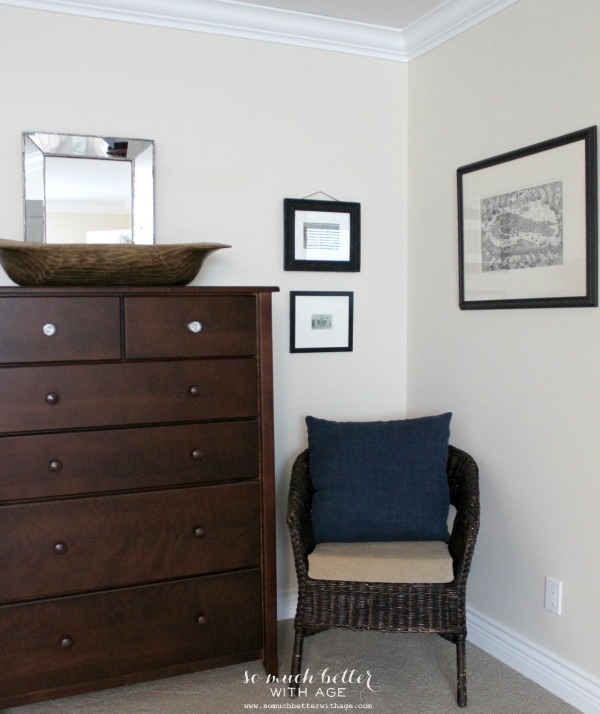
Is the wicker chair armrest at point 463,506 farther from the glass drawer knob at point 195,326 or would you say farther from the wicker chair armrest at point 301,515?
the glass drawer knob at point 195,326

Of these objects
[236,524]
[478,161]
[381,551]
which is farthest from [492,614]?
[478,161]

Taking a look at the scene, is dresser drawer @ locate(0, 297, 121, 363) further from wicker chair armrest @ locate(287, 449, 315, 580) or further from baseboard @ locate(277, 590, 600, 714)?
baseboard @ locate(277, 590, 600, 714)

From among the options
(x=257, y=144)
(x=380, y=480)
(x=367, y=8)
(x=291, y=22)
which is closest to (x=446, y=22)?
(x=367, y=8)

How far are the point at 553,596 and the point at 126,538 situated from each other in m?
1.48

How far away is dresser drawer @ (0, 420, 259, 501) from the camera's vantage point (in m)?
2.21

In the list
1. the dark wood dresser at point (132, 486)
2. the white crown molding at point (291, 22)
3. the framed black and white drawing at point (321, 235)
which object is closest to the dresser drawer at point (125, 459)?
the dark wood dresser at point (132, 486)

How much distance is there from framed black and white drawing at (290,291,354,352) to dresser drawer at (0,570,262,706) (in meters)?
1.03

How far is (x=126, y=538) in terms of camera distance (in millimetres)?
2326

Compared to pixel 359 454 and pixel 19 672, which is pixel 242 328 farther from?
pixel 19 672

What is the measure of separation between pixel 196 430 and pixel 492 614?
54.6 inches

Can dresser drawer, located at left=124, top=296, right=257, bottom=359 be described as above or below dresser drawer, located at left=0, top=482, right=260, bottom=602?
above

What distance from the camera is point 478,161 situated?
2.72 metres

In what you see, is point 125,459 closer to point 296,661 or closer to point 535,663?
point 296,661

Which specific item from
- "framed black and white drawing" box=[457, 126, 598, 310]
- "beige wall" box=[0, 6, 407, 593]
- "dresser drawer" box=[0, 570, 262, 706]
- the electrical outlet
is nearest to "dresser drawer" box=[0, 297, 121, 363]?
"beige wall" box=[0, 6, 407, 593]
